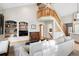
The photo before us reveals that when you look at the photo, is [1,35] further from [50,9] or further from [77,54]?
[77,54]

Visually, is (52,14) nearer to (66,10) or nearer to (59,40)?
(66,10)

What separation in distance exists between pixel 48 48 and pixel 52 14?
528 millimetres

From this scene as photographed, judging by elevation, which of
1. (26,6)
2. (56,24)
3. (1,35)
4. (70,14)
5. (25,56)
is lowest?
(25,56)

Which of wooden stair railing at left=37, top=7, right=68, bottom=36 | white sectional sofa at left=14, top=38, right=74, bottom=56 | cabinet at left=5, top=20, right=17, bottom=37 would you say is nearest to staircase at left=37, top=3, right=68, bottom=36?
wooden stair railing at left=37, top=7, right=68, bottom=36

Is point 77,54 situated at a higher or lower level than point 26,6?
lower

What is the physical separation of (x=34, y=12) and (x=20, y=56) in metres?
0.72

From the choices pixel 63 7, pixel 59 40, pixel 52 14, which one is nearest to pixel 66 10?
pixel 63 7

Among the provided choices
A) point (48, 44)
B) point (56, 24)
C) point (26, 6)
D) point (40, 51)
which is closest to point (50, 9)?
point (56, 24)

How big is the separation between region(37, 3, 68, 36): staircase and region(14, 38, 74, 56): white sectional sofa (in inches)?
7.3

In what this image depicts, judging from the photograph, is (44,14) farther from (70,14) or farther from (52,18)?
(70,14)

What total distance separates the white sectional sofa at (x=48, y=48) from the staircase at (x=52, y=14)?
18cm

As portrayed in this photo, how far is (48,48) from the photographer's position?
1821 millimetres

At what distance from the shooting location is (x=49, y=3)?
182cm

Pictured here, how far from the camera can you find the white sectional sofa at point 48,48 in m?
1.79
